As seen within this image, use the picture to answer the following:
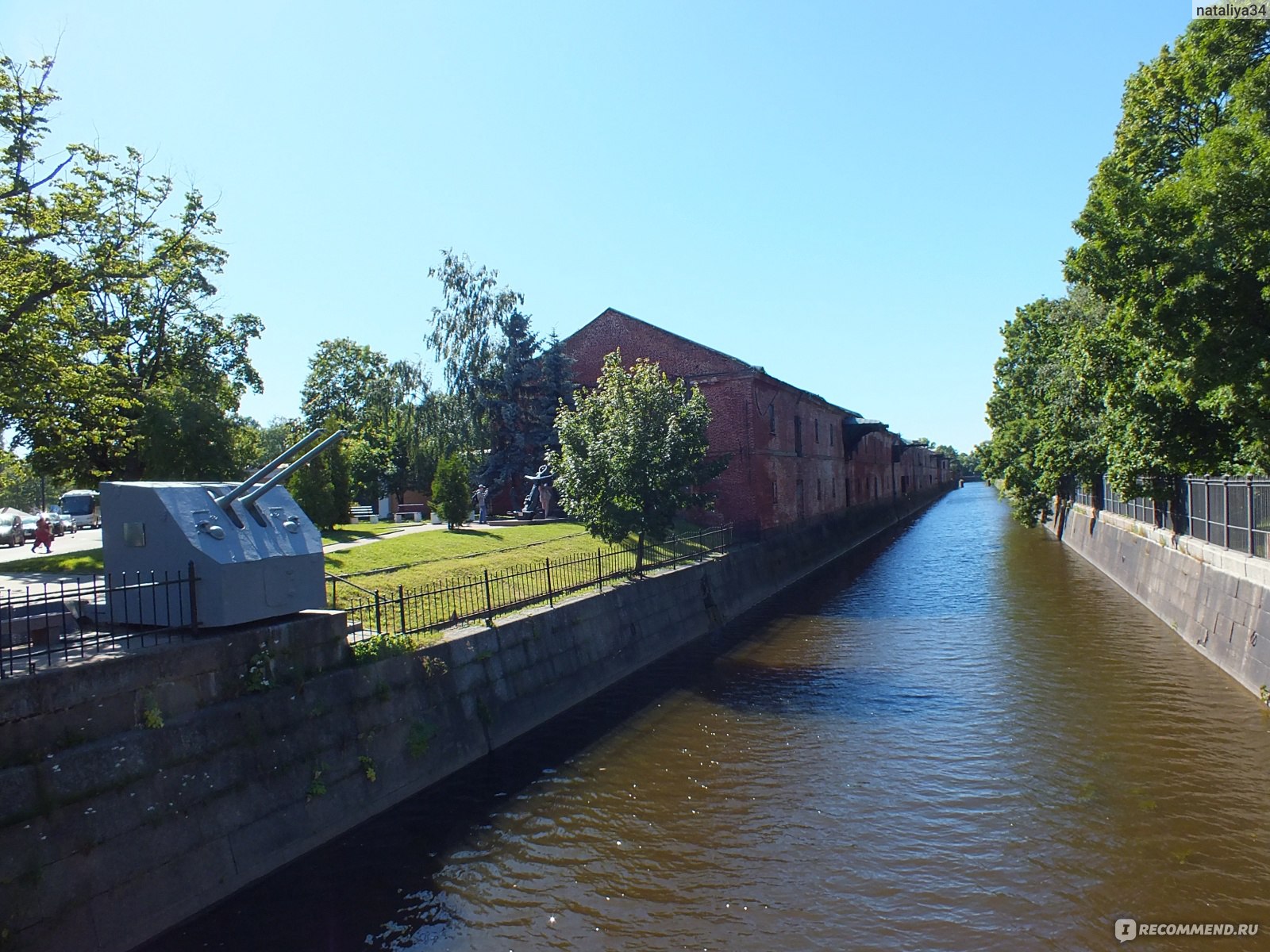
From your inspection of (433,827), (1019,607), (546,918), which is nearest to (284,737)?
(433,827)

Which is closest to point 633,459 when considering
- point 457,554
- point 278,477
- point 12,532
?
point 457,554

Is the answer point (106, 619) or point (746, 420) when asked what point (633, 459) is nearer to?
point (746, 420)

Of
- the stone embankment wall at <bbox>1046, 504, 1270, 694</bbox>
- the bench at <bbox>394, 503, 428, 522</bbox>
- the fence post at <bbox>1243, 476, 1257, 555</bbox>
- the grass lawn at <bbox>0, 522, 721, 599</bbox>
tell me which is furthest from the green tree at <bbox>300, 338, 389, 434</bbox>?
the fence post at <bbox>1243, 476, 1257, 555</bbox>

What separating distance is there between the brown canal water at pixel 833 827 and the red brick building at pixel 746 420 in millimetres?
14736

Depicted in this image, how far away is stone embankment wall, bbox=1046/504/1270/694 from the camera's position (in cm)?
1316

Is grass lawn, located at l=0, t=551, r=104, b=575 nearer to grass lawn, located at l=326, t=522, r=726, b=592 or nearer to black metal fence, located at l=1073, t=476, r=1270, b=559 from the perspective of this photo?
grass lawn, located at l=326, t=522, r=726, b=592

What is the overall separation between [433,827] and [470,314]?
33.6m

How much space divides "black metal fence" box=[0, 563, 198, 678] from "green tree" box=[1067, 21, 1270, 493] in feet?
47.9

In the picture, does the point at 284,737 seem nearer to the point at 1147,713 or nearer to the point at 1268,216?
the point at 1147,713

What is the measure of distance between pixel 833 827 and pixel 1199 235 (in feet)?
35.7

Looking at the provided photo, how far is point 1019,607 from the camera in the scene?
22578mm

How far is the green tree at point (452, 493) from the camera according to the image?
27266mm

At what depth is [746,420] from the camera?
30.3 metres

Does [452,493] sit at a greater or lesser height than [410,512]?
greater
